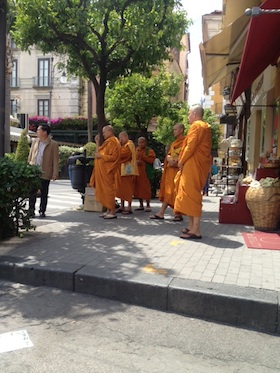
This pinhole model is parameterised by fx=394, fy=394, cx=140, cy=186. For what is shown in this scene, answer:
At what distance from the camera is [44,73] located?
116ft

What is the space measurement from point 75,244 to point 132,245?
2.50 feet

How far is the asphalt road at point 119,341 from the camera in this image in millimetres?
2566

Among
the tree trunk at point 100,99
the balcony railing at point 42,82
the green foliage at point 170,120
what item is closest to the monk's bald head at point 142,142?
the tree trunk at point 100,99

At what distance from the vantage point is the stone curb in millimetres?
3254

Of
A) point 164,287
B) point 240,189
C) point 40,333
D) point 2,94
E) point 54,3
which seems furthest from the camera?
point 54,3

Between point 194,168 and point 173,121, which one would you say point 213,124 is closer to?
point 173,121

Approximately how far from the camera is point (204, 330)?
10.3 feet

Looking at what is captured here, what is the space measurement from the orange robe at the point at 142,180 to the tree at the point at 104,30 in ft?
4.17

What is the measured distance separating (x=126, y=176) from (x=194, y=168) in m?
2.95

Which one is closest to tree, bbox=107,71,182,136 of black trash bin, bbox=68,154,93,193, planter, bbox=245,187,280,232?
black trash bin, bbox=68,154,93,193

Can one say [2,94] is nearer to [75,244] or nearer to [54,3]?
[75,244]

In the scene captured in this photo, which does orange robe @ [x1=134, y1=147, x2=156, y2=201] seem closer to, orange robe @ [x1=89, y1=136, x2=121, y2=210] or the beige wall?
orange robe @ [x1=89, y1=136, x2=121, y2=210]

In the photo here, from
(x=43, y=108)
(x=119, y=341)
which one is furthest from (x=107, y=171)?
(x=43, y=108)

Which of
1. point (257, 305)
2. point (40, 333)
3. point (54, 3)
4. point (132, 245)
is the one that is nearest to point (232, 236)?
point (132, 245)
